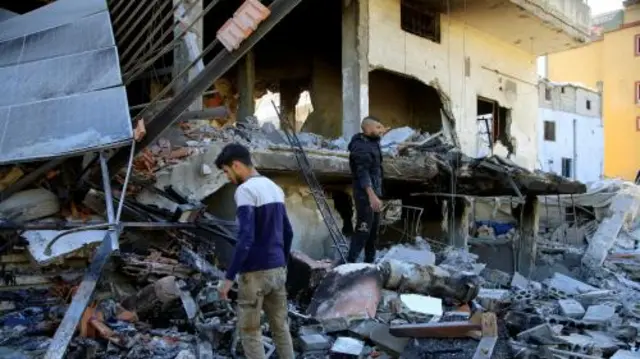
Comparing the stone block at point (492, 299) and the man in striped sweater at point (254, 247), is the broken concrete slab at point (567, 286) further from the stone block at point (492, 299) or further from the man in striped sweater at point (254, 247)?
the man in striped sweater at point (254, 247)

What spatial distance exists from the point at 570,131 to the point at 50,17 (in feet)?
87.4

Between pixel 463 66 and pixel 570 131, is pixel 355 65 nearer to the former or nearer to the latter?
pixel 463 66

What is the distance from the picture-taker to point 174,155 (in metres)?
7.24

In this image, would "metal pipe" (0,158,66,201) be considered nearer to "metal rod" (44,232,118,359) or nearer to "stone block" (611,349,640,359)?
"metal rod" (44,232,118,359)

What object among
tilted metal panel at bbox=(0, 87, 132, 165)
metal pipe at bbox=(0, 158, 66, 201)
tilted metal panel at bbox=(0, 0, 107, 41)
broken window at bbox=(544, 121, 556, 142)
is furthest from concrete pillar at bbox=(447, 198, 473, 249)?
broken window at bbox=(544, 121, 556, 142)

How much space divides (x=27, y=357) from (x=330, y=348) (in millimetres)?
2351

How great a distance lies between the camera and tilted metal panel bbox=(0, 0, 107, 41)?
22.7 feet

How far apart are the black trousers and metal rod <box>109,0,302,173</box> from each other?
2.03 metres

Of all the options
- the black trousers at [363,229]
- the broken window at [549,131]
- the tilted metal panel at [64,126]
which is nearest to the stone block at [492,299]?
the black trousers at [363,229]

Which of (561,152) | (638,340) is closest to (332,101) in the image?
(638,340)

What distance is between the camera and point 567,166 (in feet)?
95.2

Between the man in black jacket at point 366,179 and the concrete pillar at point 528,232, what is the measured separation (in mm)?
7314

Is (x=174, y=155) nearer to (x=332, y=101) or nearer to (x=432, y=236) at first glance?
(x=432, y=236)

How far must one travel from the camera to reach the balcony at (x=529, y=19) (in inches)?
548
